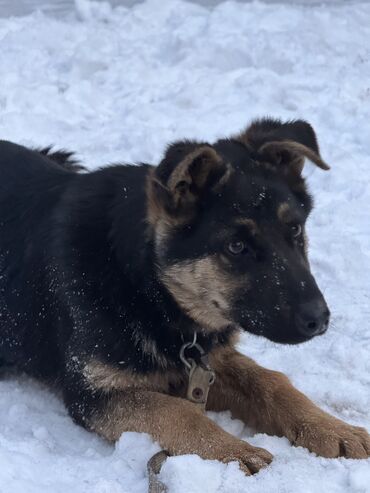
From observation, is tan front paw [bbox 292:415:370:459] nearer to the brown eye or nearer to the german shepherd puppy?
the german shepherd puppy

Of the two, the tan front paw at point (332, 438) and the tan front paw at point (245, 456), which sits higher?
the tan front paw at point (245, 456)

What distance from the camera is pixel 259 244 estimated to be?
4324mm

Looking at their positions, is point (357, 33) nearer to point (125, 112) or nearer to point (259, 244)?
point (125, 112)

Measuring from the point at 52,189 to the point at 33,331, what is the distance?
948 millimetres

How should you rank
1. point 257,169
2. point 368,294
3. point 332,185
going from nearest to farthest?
point 257,169, point 368,294, point 332,185

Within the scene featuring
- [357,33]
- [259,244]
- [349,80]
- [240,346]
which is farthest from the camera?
[357,33]

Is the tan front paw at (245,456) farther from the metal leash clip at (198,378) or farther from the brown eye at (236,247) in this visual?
the brown eye at (236,247)

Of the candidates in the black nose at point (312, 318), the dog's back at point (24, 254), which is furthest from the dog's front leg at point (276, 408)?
the dog's back at point (24, 254)

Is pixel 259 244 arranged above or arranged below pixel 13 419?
above

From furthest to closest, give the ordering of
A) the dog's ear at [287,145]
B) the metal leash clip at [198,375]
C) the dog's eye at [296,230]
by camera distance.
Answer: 1. the metal leash clip at [198,375]
2. the dog's ear at [287,145]
3. the dog's eye at [296,230]

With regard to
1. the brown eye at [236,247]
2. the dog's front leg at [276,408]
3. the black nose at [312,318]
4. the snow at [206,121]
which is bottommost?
the snow at [206,121]

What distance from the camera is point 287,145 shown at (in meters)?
4.63

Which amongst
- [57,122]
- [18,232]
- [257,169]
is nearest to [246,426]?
[257,169]

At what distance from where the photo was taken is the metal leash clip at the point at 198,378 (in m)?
4.80
